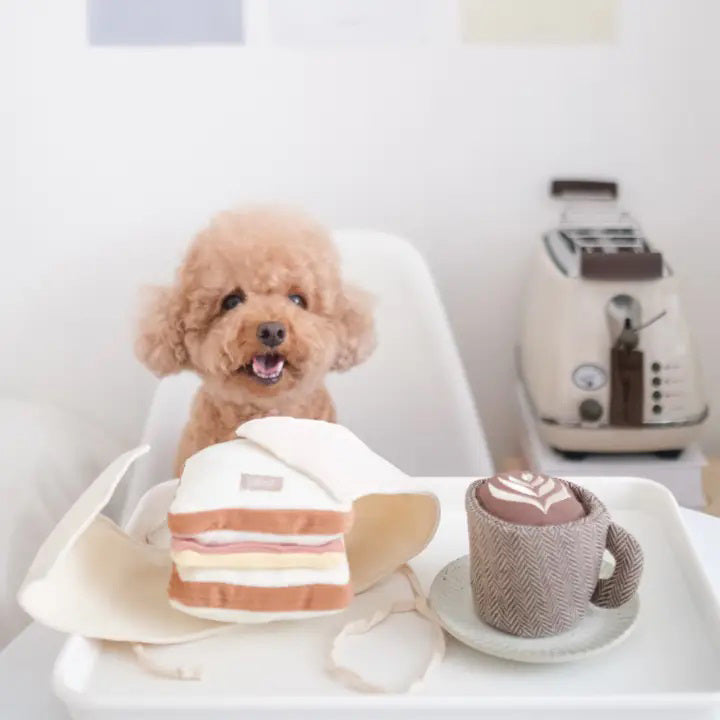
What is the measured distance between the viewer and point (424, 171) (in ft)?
5.30

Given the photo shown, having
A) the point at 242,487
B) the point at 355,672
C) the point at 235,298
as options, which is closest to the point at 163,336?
the point at 235,298

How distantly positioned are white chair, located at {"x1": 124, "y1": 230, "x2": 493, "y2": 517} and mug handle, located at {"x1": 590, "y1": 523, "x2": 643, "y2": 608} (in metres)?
0.68

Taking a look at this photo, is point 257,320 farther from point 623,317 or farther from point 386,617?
point 623,317

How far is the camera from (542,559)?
71 cm

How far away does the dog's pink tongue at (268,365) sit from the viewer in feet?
3.49

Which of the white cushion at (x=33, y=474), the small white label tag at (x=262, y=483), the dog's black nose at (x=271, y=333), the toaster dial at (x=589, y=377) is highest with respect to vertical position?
the dog's black nose at (x=271, y=333)

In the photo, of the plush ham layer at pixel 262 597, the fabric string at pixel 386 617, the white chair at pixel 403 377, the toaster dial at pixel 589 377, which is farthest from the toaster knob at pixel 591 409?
the plush ham layer at pixel 262 597

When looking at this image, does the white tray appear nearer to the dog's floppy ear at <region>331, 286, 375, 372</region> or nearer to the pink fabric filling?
the pink fabric filling

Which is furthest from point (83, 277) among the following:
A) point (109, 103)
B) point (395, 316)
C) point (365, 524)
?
point (365, 524)

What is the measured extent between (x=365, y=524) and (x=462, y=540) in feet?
0.28

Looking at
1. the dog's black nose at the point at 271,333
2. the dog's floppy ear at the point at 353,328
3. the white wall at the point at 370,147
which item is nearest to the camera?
the dog's black nose at the point at 271,333

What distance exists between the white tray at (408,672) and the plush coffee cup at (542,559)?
0.11 feet

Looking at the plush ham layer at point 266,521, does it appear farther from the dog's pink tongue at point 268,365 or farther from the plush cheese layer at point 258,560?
the dog's pink tongue at point 268,365

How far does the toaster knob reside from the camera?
4.43 feet
